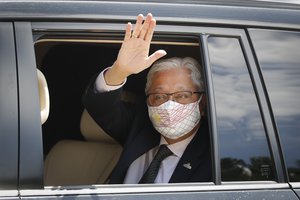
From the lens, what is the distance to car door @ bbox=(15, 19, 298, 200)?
2.33m

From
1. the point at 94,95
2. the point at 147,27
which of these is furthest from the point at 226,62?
the point at 94,95

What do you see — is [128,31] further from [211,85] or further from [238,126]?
[238,126]

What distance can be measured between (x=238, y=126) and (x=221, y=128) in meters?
0.07

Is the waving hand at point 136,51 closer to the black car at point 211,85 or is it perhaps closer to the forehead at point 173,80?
the black car at point 211,85

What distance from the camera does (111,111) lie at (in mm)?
3158

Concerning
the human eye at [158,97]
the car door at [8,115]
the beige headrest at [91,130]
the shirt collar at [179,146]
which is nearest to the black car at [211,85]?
the car door at [8,115]

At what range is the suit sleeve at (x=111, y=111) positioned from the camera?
305cm

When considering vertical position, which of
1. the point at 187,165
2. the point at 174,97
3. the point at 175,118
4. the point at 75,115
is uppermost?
the point at 75,115

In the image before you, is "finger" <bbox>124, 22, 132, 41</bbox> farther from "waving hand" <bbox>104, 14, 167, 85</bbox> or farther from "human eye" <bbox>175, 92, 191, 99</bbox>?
"human eye" <bbox>175, 92, 191, 99</bbox>

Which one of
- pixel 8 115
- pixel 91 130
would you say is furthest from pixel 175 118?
pixel 8 115

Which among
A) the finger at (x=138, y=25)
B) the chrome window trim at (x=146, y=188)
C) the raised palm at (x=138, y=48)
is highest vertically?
the finger at (x=138, y=25)

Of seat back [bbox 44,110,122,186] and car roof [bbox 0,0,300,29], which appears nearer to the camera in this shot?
car roof [bbox 0,0,300,29]

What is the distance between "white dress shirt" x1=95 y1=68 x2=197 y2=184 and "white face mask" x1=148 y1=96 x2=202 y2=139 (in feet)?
0.24

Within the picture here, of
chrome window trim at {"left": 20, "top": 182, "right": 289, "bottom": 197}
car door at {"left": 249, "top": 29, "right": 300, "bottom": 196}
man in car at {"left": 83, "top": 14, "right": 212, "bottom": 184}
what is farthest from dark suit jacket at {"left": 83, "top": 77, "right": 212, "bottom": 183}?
car door at {"left": 249, "top": 29, "right": 300, "bottom": 196}
